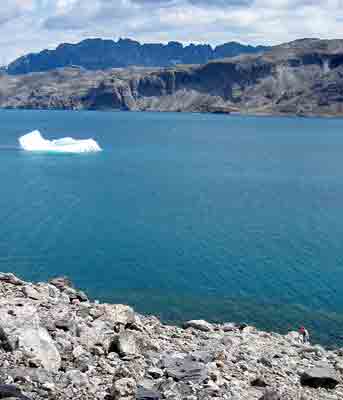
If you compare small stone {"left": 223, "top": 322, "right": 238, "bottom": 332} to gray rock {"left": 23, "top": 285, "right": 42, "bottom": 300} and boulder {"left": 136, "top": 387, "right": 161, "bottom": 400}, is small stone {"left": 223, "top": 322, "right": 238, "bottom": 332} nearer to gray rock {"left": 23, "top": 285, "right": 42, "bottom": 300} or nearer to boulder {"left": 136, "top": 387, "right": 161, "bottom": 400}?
gray rock {"left": 23, "top": 285, "right": 42, "bottom": 300}

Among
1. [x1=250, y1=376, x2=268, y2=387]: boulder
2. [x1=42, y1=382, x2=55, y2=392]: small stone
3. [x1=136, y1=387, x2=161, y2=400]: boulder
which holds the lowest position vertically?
[x1=250, y1=376, x2=268, y2=387]: boulder

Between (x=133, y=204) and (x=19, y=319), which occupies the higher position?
(x=19, y=319)

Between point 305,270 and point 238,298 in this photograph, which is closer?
point 238,298

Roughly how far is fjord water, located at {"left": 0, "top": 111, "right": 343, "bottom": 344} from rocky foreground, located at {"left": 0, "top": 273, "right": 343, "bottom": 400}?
12.7 meters

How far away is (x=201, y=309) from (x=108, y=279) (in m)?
9.17

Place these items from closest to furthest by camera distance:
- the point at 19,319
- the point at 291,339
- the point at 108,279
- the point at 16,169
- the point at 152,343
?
the point at 19,319, the point at 152,343, the point at 291,339, the point at 108,279, the point at 16,169

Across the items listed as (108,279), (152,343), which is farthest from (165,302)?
(152,343)

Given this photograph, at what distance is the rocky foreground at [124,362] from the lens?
21.2 m

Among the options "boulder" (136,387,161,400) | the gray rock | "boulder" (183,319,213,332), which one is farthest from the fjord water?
"boulder" (136,387,161,400)

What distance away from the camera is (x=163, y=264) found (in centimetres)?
5434

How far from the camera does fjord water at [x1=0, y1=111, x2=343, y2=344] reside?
1809 inches

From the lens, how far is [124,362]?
2355cm

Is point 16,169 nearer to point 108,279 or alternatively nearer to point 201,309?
A: point 108,279

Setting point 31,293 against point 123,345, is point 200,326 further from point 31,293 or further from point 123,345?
point 123,345
